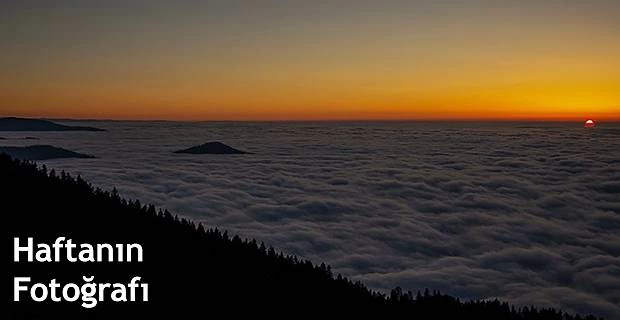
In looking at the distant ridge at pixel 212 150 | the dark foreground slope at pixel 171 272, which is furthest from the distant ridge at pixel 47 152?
the dark foreground slope at pixel 171 272

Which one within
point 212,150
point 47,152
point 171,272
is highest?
point 171,272

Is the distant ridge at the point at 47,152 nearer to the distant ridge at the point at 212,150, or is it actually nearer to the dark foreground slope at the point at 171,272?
the distant ridge at the point at 212,150

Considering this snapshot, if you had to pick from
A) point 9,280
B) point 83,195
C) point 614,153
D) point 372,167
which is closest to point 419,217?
point 372,167

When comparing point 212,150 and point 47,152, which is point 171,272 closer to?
point 47,152

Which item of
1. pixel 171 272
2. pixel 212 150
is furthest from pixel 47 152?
pixel 171 272

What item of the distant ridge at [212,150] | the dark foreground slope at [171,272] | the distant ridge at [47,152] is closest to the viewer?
the dark foreground slope at [171,272]

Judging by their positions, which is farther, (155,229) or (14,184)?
(14,184)

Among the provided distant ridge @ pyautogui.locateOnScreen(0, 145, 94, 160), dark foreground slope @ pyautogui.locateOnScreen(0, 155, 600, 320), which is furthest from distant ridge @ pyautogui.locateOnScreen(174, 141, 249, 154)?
dark foreground slope @ pyautogui.locateOnScreen(0, 155, 600, 320)

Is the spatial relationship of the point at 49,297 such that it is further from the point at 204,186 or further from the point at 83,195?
the point at 204,186
